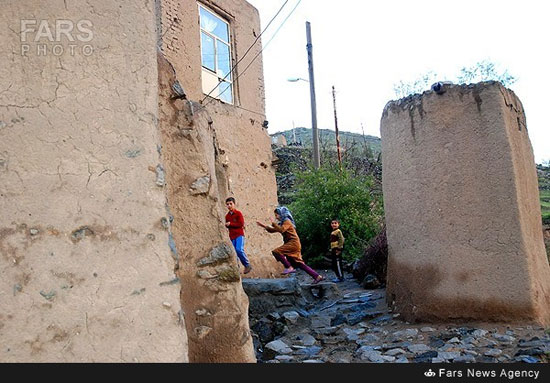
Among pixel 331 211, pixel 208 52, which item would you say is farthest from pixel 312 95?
pixel 208 52

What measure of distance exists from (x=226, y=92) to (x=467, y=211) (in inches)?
223

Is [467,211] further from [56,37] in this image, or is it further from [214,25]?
[214,25]

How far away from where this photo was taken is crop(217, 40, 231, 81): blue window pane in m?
9.50

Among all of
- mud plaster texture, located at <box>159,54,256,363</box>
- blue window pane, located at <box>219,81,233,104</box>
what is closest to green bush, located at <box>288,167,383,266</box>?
blue window pane, located at <box>219,81,233,104</box>

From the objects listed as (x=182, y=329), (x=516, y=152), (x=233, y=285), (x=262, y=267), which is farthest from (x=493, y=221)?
(x=262, y=267)

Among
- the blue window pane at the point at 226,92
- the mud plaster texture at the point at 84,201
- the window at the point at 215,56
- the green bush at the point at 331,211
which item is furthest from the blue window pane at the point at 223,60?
the mud plaster texture at the point at 84,201

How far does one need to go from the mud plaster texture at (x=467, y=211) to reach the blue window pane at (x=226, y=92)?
4.50 metres

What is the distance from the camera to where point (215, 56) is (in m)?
9.39

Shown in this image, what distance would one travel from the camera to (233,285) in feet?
11.3

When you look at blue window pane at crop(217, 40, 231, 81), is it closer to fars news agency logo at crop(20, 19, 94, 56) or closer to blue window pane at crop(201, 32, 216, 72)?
blue window pane at crop(201, 32, 216, 72)

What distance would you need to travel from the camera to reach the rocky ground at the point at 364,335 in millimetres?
4125

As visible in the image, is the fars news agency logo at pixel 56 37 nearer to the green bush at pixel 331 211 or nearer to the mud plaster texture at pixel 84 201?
the mud plaster texture at pixel 84 201
